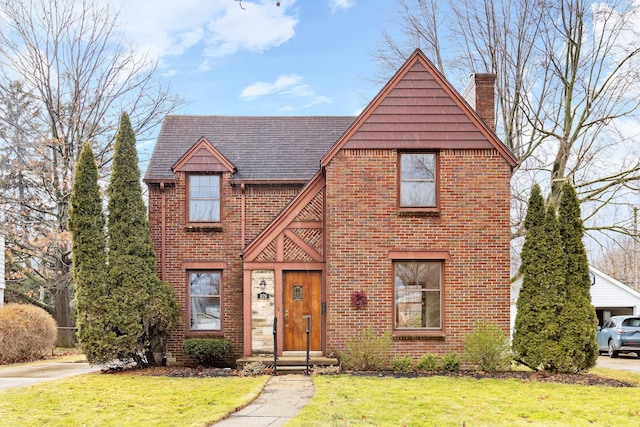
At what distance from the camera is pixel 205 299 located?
17953mm

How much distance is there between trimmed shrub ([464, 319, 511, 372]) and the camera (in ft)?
49.0

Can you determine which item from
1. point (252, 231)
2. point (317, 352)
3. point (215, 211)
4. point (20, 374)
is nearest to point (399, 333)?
point (317, 352)

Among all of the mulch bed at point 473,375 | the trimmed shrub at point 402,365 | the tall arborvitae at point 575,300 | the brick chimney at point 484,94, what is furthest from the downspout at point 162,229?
the tall arborvitae at point 575,300

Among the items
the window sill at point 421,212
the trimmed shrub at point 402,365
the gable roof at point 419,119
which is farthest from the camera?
the gable roof at point 419,119

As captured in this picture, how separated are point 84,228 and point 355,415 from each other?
932 centimetres

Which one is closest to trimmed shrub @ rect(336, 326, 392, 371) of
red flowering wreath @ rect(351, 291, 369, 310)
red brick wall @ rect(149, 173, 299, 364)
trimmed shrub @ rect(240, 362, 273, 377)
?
red flowering wreath @ rect(351, 291, 369, 310)

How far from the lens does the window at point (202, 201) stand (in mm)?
18125

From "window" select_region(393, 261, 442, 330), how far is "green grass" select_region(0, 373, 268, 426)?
3.85 meters

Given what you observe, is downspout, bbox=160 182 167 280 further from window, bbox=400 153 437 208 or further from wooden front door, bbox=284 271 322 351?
window, bbox=400 153 437 208

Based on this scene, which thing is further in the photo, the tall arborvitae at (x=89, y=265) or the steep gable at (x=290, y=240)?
the steep gable at (x=290, y=240)

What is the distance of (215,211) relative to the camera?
18.1 metres

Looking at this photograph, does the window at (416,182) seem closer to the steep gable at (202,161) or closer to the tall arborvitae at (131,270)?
the steep gable at (202,161)

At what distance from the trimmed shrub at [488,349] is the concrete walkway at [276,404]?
3934 mm

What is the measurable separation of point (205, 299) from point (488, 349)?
7776 millimetres
